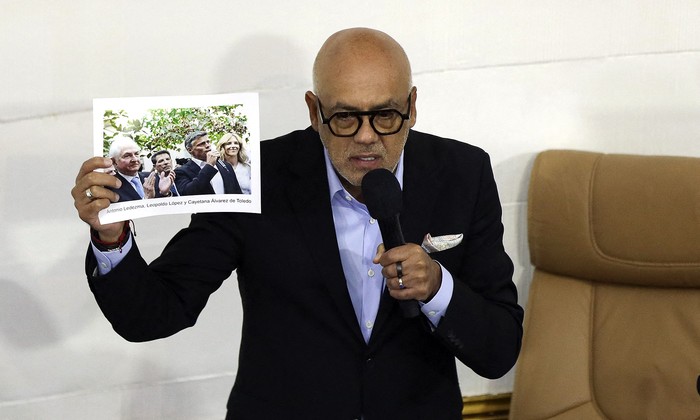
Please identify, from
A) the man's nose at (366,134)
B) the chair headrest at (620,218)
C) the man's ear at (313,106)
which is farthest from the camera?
the chair headrest at (620,218)

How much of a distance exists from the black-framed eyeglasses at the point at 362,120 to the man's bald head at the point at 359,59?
0.07 metres

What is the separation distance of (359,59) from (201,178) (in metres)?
0.37

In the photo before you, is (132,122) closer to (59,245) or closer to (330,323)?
(330,323)

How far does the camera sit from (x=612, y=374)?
2.44 metres

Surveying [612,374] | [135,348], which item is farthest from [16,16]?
[612,374]

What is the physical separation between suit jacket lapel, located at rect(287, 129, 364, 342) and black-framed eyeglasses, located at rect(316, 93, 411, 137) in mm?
166

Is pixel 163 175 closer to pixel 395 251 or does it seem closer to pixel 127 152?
pixel 127 152

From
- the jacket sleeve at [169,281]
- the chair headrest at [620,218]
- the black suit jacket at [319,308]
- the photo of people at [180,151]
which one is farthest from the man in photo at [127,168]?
the chair headrest at [620,218]

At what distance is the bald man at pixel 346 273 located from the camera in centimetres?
173

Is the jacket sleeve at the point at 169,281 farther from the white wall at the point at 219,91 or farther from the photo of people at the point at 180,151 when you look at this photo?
the white wall at the point at 219,91

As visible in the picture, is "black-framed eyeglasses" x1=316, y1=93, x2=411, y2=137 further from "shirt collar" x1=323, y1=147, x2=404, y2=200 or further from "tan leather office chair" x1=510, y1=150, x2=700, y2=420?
"tan leather office chair" x1=510, y1=150, x2=700, y2=420

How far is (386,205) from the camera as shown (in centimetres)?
146

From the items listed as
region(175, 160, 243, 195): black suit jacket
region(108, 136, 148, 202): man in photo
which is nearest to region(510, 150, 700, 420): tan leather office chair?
region(175, 160, 243, 195): black suit jacket

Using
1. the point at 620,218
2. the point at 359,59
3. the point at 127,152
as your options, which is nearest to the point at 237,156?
the point at 127,152
